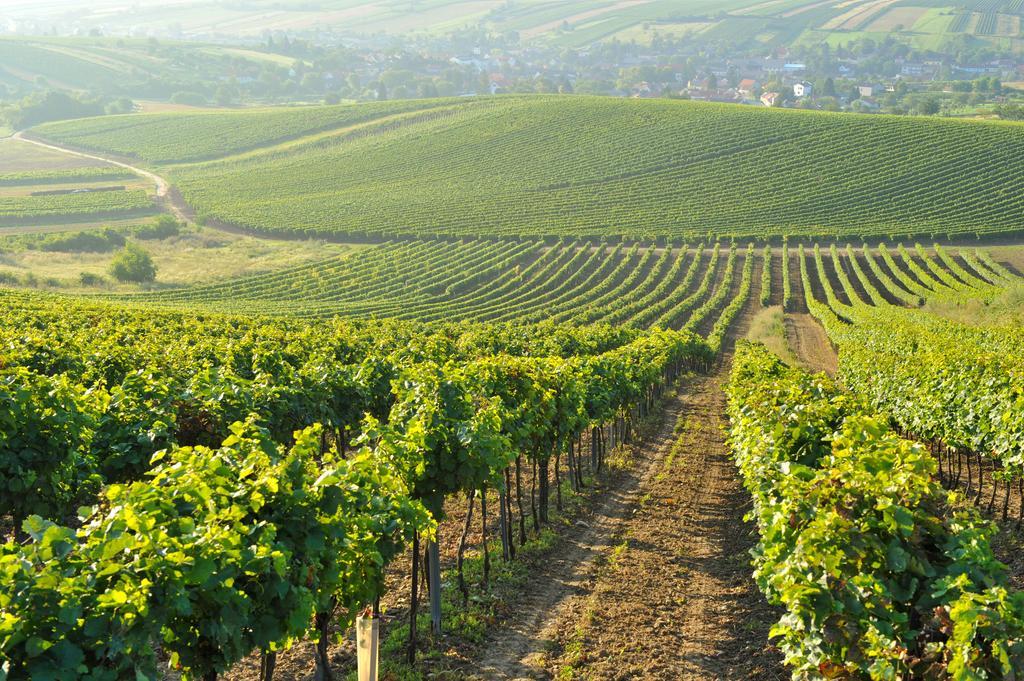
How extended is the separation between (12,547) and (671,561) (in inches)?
428

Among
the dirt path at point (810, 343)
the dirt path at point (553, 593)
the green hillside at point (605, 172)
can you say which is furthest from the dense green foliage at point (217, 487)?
the green hillside at point (605, 172)

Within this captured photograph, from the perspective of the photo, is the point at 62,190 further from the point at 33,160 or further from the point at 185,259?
the point at 185,259

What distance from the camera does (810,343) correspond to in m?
54.6

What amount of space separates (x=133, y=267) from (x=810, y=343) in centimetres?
5096

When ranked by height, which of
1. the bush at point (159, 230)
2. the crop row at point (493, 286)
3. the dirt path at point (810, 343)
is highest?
the bush at point (159, 230)

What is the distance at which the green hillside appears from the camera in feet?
310

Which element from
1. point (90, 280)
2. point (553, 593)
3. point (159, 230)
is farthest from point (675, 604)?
point (159, 230)

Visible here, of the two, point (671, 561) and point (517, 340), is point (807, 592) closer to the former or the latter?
point (671, 561)

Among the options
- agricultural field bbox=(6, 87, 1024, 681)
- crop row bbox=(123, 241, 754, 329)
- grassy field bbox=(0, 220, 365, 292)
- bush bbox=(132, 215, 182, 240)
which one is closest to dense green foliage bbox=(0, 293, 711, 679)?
agricultural field bbox=(6, 87, 1024, 681)

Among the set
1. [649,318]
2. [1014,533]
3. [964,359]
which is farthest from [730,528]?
[649,318]

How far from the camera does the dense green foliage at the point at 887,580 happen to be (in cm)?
642

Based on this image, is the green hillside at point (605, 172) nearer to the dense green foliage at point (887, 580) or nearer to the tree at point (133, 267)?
the tree at point (133, 267)

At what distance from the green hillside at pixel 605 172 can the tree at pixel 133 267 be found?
78.2 feet

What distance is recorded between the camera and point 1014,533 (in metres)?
15.5
